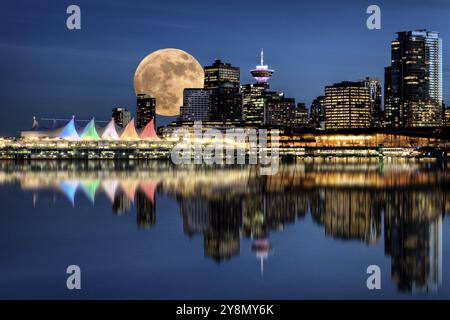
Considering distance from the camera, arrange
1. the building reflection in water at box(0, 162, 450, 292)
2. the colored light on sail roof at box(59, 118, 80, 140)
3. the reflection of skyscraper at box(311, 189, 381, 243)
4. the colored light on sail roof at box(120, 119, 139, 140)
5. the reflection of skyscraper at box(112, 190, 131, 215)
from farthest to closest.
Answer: the colored light on sail roof at box(120, 119, 139, 140), the colored light on sail roof at box(59, 118, 80, 140), the reflection of skyscraper at box(112, 190, 131, 215), the reflection of skyscraper at box(311, 189, 381, 243), the building reflection in water at box(0, 162, 450, 292)

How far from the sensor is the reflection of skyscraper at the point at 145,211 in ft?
67.8

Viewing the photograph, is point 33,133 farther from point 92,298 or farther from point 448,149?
point 92,298

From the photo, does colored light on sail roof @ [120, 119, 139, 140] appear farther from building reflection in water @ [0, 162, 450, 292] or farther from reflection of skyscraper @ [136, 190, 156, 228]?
reflection of skyscraper @ [136, 190, 156, 228]

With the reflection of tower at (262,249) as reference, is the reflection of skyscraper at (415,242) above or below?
above

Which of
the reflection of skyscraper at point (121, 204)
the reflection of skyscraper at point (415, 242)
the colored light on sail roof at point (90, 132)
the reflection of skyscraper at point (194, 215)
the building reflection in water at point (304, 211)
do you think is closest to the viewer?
the reflection of skyscraper at point (415, 242)

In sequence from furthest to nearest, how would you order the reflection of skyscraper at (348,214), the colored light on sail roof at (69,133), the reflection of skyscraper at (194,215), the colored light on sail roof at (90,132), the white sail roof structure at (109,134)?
the colored light on sail roof at (69,133), the white sail roof structure at (109,134), the colored light on sail roof at (90,132), the reflection of skyscraper at (194,215), the reflection of skyscraper at (348,214)

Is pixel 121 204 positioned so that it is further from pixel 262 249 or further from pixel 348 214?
pixel 262 249

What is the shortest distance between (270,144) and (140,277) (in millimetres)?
117527

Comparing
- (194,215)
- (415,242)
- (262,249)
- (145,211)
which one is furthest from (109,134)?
(415,242)

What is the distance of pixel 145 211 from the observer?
77.8 ft

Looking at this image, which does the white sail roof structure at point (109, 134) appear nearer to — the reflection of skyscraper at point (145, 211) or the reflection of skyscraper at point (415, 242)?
the reflection of skyscraper at point (145, 211)

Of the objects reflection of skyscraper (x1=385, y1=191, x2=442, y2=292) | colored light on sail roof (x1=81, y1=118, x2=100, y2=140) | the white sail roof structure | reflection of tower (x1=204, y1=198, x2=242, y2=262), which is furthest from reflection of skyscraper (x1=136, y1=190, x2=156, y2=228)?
the white sail roof structure

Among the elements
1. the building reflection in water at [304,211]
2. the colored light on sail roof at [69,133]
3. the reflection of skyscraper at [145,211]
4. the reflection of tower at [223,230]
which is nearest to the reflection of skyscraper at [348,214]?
the building reflection in water at [304,211]

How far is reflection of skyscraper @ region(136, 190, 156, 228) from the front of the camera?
20.7 m
